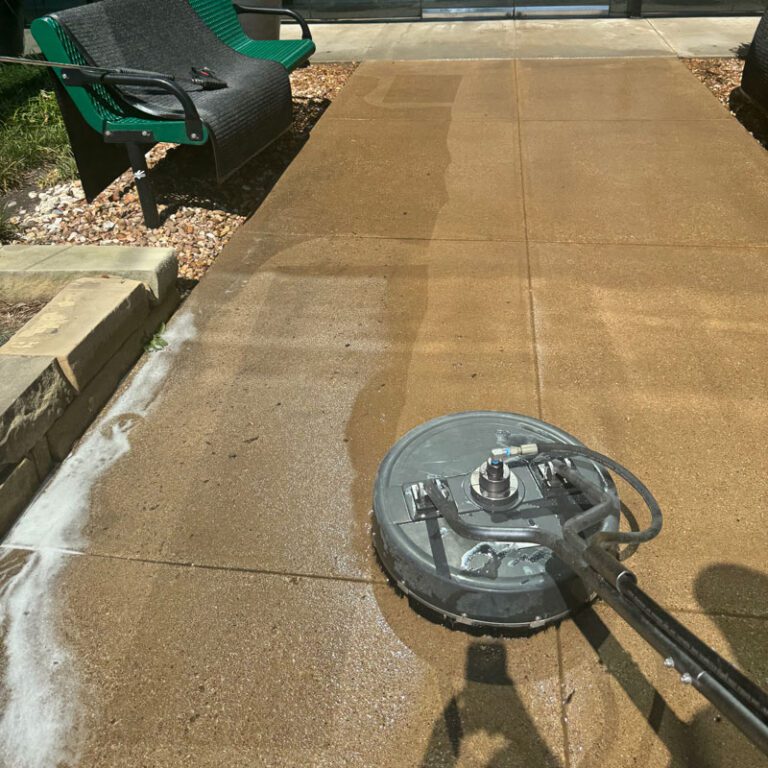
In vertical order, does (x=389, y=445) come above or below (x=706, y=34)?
below

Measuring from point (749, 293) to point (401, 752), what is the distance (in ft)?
9.55

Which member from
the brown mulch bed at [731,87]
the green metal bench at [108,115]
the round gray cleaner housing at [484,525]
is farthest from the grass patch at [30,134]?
the brown mulch bed at [731,87]

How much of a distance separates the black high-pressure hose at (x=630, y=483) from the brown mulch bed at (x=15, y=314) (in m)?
2.63

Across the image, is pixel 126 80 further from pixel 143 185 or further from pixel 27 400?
pixel 27 400

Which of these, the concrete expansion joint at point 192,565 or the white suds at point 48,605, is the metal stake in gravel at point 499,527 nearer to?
the concrete expansion joint at point 192,565

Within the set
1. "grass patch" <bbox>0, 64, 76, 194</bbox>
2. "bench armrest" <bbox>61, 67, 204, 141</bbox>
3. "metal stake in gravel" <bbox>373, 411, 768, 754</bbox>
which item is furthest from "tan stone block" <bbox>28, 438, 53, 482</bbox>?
"grass patch" <bbox>0, 64, 76, 194</bbox>

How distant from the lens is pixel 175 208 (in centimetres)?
464

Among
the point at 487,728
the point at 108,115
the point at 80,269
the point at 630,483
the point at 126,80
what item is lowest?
the point at 487,728

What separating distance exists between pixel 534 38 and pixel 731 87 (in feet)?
8.96

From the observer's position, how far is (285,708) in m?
1.85

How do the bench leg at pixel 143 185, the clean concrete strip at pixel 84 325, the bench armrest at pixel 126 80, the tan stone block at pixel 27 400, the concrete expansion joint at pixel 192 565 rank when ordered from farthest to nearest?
the bench leg at pixel 143 185 → the bench armrest at pixel 126 80 → the clean concrete strip at pixel 84 325 → the tan stone block at pixel 27 400 → the concrete expansion joint at pixel 192 565

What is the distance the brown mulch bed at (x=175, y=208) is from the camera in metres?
4.32

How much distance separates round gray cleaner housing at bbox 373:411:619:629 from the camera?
1.85 meters

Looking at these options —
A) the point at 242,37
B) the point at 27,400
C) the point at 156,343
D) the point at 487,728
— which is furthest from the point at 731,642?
the point at 242,37
